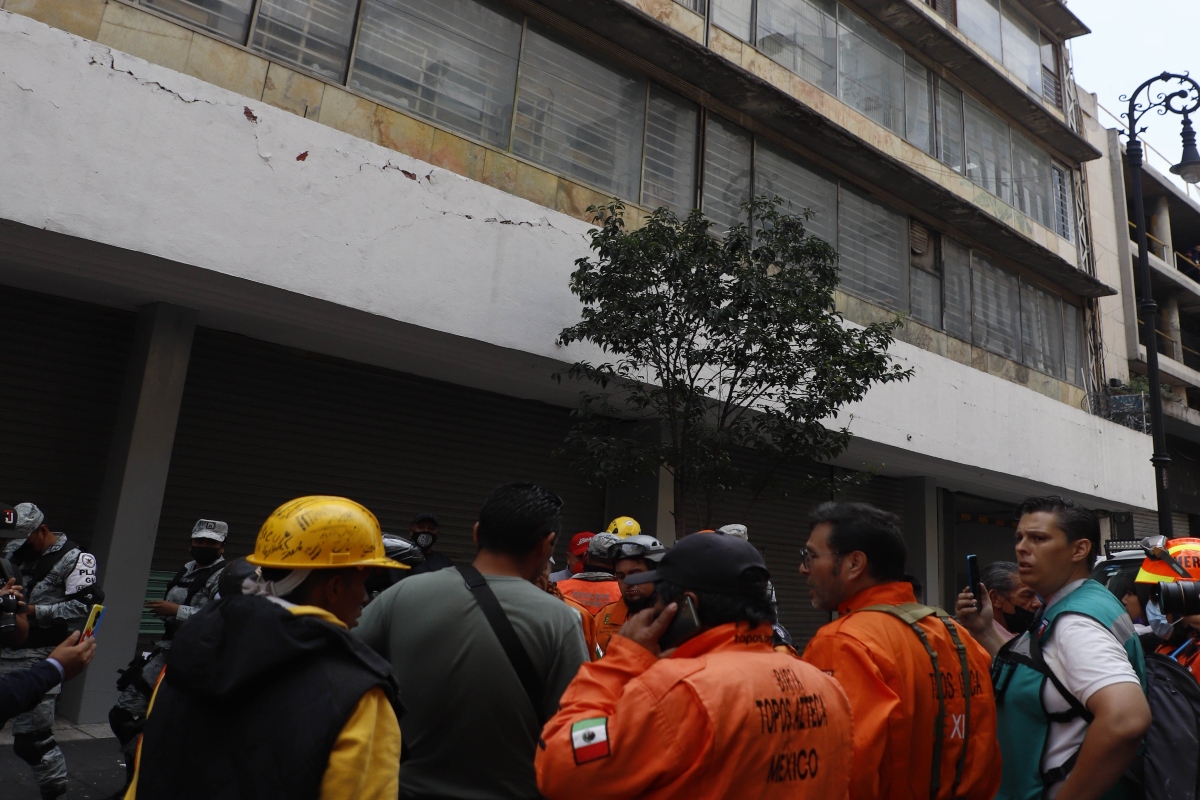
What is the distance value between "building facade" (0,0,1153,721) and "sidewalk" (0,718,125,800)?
10.8 inches

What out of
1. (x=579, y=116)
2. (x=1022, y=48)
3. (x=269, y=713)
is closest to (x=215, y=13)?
(x=579, y=116)

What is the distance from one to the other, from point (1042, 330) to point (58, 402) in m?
16.2

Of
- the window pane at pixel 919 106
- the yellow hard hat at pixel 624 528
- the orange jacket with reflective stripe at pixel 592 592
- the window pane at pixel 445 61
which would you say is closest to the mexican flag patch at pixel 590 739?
the orange jacket with reflective stripe at pixel 592 592

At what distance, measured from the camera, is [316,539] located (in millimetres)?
2133

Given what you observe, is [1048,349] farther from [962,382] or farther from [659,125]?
[659,125]

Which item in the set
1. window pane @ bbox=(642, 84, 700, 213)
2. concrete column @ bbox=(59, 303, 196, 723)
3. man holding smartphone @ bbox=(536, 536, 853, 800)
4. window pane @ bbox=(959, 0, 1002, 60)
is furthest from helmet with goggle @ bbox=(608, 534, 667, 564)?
window pane @ bbox=(959, 0, 1002, 60)

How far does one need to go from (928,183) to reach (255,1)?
10.1 meters

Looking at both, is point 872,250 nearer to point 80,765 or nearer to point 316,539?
point 80,765

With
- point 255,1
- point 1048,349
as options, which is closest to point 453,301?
point 255,1

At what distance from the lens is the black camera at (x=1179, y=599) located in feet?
11.1

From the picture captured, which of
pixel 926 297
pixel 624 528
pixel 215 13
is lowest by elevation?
pixel 624 528

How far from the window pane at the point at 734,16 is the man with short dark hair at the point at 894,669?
394 inches

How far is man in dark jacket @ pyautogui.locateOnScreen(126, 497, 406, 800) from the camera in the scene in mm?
1761

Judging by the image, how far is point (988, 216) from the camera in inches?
576
